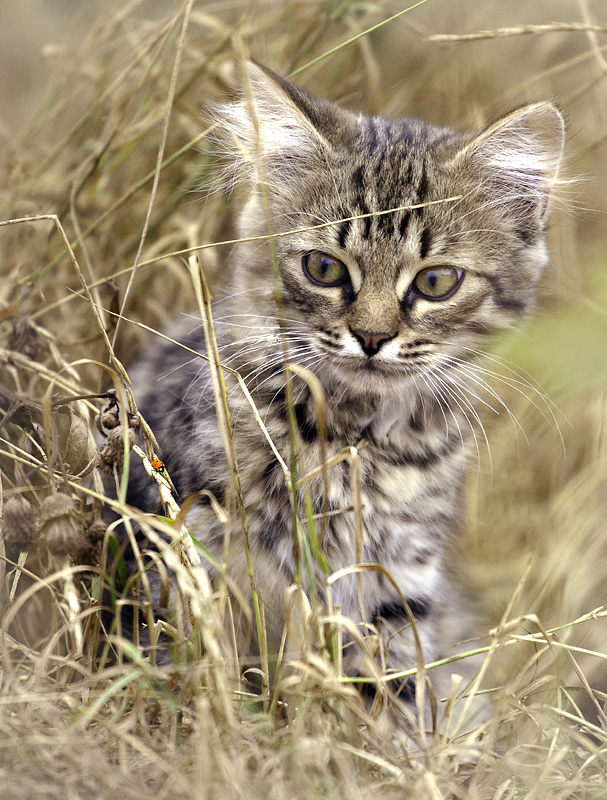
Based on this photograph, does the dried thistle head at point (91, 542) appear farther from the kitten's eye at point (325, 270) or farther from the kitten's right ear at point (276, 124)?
the kitten's right ear at point (276, 124)

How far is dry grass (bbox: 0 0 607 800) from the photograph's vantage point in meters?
1.26

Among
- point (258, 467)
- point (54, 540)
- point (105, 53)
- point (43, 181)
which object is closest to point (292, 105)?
point (258, 467)

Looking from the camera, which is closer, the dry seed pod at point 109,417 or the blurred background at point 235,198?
the dry seed pod at point 109,417

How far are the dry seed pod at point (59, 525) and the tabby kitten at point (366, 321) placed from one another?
26cm

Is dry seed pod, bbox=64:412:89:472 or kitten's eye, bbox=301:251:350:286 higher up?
kitten's eye, bbox=301:251:350:286

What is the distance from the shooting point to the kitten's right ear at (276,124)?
1.71 metres

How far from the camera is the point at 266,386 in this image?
1.84 meters

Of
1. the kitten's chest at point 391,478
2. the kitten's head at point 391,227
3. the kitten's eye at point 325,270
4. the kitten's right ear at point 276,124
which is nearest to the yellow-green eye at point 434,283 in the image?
the kitten's head at point 391,227

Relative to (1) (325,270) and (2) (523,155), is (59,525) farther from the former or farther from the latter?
(2) (523,155)

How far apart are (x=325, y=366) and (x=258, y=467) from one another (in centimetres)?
27

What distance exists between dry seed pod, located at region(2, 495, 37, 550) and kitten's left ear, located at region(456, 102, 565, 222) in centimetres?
119

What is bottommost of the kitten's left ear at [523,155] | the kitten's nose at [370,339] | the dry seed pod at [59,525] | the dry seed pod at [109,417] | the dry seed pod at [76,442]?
the dry seed pod at [59,525]

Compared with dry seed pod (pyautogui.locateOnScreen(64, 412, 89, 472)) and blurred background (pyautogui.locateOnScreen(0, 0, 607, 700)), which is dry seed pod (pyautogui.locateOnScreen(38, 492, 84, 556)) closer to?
dry seed pod (pyautogui.locateOnScreen(64, 412, 89, 472))

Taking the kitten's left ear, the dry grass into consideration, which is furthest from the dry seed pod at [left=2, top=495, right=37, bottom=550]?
the kitten's left ear
